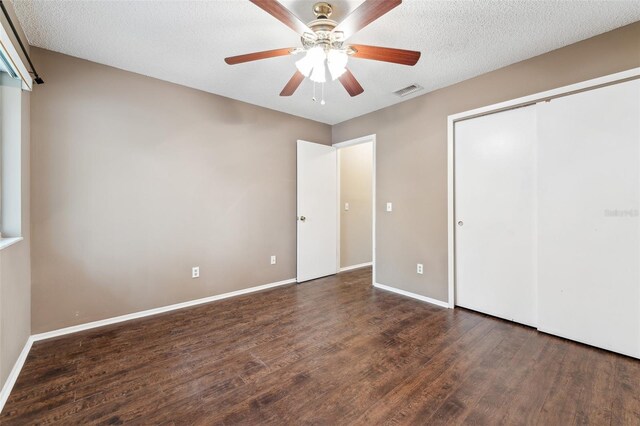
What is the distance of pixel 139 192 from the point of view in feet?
9.18

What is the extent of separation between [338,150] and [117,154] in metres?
3.02

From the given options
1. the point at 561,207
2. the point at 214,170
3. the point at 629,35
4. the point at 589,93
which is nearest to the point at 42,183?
the point at 214,170

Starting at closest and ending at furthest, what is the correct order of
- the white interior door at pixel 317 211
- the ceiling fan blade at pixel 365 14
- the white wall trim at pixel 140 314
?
the ceiling fan blade at pixel 365 14
the white wall trim at pixel 140 314
the white interior door at pixel 317 211

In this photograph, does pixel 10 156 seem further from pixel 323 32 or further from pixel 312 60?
pixel 323 32

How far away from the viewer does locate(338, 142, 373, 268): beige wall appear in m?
4.79

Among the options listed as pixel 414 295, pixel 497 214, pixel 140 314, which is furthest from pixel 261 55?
pixel 414 295

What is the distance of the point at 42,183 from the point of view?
7.68ft

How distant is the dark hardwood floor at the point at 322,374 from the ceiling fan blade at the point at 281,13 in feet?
7.27

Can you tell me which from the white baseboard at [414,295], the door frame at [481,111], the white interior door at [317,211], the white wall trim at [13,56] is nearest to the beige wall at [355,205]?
the white interior door at [317,211]

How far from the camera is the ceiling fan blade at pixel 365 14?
1.39 meters

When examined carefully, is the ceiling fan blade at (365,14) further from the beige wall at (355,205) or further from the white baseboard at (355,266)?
the white baseboard at (355,266)

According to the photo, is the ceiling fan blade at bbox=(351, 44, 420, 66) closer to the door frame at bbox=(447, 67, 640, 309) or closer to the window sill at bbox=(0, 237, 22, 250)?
the door frame at bbox=(447, 67, 640, 309)

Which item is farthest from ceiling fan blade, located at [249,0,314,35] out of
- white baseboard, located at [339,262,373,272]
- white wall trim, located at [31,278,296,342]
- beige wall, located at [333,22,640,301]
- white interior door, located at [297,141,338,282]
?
white baseboard, located at [339,262,373,272]

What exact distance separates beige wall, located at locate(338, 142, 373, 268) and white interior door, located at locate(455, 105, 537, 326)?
2054mm
